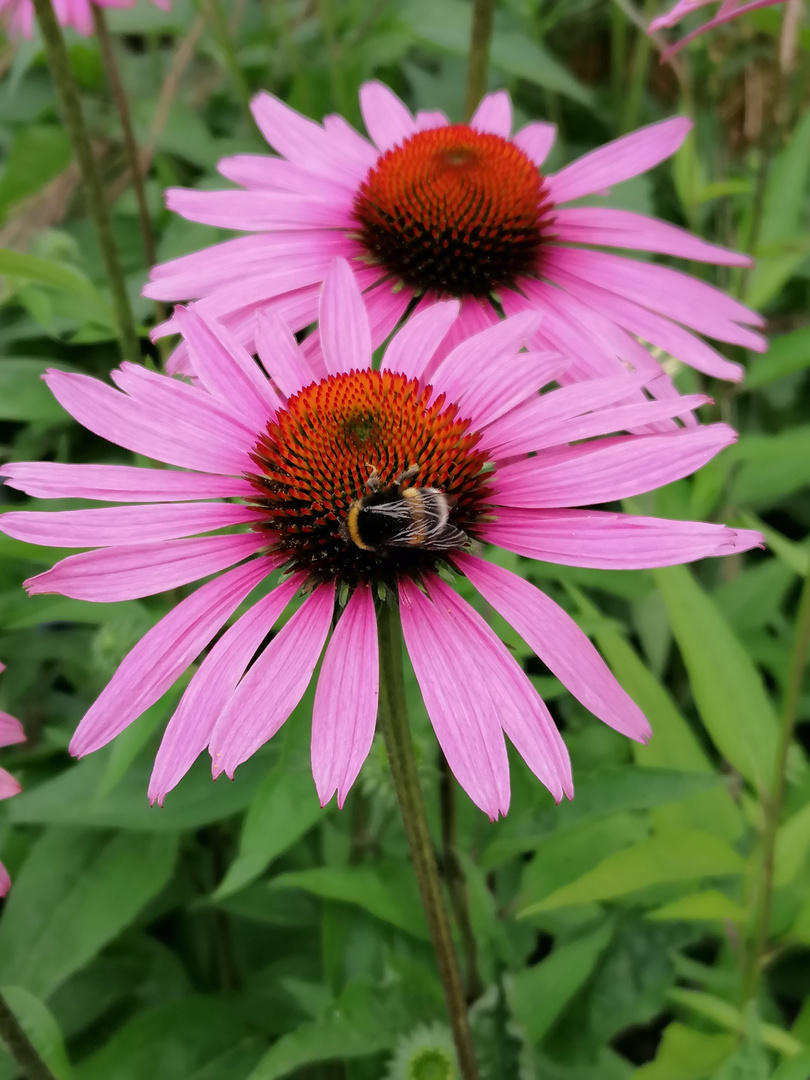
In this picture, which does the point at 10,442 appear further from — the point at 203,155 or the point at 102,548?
the point at 102,548

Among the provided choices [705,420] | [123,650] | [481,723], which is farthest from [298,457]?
[705,420]

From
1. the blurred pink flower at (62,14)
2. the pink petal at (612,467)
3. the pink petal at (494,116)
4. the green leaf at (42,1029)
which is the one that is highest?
the blurred pink flower at (62,14)

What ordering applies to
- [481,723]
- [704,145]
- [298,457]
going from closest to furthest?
[481,723] → [298,457] → [704,145]

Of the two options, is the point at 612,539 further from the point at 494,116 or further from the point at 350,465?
the point at 494,116

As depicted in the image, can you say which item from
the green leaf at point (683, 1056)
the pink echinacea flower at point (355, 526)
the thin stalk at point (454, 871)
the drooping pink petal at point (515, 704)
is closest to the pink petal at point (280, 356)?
the pink echinacea flower at point (355, 526)

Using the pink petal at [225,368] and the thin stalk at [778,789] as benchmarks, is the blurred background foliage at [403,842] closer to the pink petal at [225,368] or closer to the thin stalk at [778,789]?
the thin stalk at [778,789]
